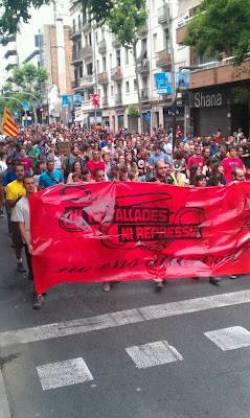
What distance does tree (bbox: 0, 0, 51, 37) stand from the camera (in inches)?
395

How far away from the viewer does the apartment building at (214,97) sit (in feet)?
97.0

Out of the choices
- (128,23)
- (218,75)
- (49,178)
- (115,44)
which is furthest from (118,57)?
(49,178)

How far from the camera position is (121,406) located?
4.60m

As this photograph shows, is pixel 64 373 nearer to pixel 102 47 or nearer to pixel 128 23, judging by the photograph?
pixel 128 23

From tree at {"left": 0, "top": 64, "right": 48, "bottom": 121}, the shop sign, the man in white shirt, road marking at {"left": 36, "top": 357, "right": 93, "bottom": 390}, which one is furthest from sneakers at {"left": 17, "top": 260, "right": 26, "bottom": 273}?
tree at {"left": 0, "top": 64, "right": 48, "bottom": 121}

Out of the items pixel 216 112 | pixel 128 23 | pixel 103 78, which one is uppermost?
pixel 128 23

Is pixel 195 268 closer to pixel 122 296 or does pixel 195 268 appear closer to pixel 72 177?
pixel 122 296

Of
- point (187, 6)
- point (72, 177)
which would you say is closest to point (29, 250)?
point (72, 177)

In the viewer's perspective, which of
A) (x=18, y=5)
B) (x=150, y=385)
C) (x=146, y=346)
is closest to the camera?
(x=150, y=385)

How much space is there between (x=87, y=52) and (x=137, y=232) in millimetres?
61733

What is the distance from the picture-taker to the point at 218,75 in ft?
99.2

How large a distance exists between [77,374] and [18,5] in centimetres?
711

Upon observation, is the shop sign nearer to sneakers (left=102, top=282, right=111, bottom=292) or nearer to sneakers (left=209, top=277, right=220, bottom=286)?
sneakers (left=209, top=277, right=220, bottom=286)

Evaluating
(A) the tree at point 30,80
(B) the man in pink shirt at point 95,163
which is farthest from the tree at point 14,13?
(A) the tree at point 30,80
